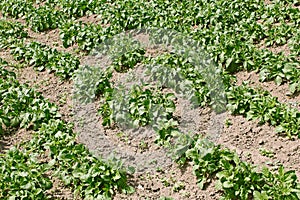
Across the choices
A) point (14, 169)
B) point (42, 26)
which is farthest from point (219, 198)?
point (42, 26)

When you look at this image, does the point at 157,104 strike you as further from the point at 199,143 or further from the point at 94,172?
the point at 94,172

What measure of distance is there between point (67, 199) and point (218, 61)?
146 inches

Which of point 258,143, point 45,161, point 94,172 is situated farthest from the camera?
point 45,161

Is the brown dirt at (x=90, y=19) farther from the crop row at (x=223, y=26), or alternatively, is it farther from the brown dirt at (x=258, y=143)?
the brown dirt at (x=258, y=143)

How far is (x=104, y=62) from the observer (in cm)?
927

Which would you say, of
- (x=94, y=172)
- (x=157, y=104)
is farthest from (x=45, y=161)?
(x=157, y=104)

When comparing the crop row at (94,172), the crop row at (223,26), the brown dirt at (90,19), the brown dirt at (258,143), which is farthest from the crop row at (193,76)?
the brown dirt at (90,19)

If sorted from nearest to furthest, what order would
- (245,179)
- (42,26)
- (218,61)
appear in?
1. (245,179)
2. (218,61)
3. (42,26)

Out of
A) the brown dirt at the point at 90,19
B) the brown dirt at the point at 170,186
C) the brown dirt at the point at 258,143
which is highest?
the brown dirt at the point at 258,143

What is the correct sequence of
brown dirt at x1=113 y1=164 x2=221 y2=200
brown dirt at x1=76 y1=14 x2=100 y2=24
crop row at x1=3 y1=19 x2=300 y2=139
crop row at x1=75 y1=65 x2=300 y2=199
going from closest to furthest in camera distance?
crop row at x1=75 y1=65 x2=300 y2=199 → brown dirt at x1=113 y1=164 x2=221 y2=200 → crop row at x1=3 y1=19 x2=300 y2=139 → brown dirt at x1=76 y1=14 x2=100 y2=24

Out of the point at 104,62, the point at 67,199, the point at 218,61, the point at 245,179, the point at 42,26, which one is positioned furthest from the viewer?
the point at 42,26

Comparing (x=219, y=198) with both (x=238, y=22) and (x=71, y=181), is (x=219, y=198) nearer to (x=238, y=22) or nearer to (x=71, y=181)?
(x=71, y=181)

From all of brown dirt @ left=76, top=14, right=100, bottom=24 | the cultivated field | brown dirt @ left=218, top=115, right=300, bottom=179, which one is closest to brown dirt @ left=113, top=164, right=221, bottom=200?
the cultivated field

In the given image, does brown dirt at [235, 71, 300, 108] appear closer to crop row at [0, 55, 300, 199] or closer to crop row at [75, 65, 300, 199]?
crop row at [75, 65, 300, 199]
